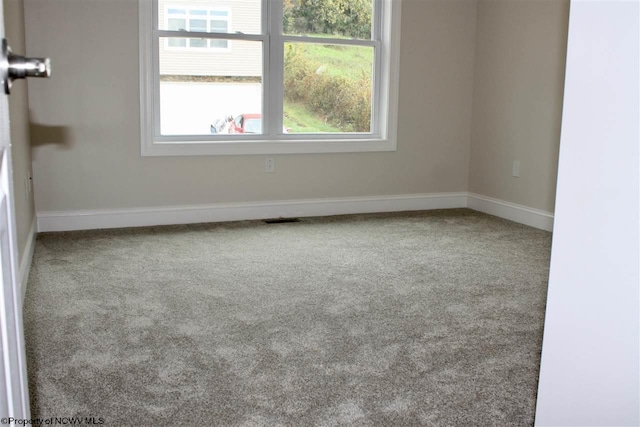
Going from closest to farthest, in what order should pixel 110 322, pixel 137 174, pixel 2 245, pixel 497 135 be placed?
Result: pixel 2 245, pixel 110 322, pixel 137 174, pixel 497 135

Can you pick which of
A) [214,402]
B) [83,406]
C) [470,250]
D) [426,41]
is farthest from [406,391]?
[426,41]

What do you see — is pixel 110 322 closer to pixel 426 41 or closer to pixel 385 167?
pixel 385 167

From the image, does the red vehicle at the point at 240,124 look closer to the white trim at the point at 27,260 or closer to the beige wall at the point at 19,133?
the beige wall at the point at 19,133

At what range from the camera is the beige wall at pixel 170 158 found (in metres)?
3.92

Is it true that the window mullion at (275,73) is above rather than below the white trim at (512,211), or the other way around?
above

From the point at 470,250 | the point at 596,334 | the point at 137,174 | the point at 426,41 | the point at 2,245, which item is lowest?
the point at 470,250

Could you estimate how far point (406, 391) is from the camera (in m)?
1.89

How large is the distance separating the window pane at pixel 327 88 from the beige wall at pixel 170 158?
26cm

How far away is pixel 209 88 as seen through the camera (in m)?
4.36

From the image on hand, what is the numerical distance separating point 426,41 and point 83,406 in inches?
155

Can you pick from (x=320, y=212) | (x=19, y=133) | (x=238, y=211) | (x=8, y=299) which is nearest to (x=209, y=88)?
(x=238, y=211)

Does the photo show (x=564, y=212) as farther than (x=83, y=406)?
No

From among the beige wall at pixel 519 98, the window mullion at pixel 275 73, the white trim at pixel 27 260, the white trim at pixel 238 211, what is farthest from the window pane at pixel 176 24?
the beige wall at pixel 519 98

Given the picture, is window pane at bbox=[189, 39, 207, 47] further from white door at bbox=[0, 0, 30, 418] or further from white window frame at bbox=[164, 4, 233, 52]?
white door at bbox=[0, 0, 30, 418]
